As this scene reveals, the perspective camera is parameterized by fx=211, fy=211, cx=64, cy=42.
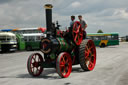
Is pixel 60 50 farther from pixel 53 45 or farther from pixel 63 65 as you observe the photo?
pixel 63 65

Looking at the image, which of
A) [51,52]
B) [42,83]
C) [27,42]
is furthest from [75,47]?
[27,42]

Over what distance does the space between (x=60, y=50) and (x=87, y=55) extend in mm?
1612

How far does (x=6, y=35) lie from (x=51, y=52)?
59.1 feet

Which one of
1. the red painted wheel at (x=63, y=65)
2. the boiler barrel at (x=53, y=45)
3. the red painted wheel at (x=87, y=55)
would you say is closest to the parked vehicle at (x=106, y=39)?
the red painted wheel at (x=87, y=55)

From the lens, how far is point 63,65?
22.6 feet

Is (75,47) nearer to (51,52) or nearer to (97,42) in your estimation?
(51,52)

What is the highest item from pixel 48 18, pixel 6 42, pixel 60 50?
pixel 48 18

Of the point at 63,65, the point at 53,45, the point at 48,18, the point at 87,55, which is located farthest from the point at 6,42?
the point at 63,65

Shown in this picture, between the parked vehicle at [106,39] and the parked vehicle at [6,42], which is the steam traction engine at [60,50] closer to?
the parked vehicle at [6,42]

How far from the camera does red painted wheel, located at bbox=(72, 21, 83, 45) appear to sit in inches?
317

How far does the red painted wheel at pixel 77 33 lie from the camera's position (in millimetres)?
8047

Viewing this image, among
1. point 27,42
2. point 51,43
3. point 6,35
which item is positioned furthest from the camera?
point 27,42

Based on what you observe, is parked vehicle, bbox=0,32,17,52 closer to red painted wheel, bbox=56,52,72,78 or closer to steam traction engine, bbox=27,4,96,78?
steam traction engine, bbox=27,4,96,78

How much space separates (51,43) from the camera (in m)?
7.16
